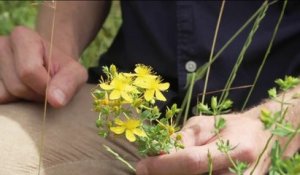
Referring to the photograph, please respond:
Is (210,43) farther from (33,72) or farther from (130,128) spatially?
(130,128)

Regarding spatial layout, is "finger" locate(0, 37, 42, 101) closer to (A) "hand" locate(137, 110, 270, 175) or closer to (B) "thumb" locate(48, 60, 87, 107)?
(B) "thumb" locate(48, 60, 87, 107)

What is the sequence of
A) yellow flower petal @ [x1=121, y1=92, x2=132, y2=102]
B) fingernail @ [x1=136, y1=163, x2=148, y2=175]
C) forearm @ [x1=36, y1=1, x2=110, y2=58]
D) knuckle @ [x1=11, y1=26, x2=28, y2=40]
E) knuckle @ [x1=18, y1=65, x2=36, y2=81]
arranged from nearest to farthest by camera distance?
1. yellow flower petal @ [x1=121, y1=92, x2=132, y2=102]
2. fingernail @ [x1=136, y1=163, x2=148, y2=175]
3. knuckle @ [x1=18, y1=65, x2=36, y2=81]
4. knuckle @ [x1=11, y1=26, x2=28, y2=40]
5. forearm @ [x1=36, y1=1, x2=110, y2=58]

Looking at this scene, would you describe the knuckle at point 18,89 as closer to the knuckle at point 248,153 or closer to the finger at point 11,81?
the finger at point 11,81

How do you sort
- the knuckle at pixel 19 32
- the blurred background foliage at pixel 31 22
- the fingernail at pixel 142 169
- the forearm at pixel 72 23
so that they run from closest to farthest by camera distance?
the fingernail at pixel 142 169, the knuckle at pixel 19 32, the forearm at pixel 72 23, the blurred background foliage at pixel 31 22

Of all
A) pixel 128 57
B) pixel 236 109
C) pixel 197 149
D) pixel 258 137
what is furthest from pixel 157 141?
pixel 128 57

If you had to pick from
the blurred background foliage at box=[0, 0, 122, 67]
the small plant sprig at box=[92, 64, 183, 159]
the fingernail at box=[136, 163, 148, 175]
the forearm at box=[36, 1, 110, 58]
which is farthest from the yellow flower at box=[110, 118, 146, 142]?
the blurred background foliage at box=[0, 0, 122, 67]

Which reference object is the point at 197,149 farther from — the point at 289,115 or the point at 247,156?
the point at 289,115

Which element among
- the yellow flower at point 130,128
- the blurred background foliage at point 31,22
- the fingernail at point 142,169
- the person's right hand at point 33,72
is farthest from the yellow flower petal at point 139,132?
the blurred background foliage at point 31,22
